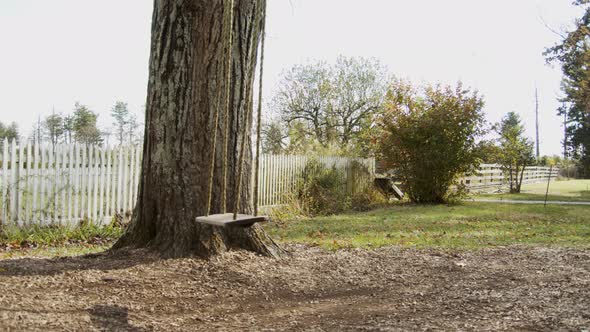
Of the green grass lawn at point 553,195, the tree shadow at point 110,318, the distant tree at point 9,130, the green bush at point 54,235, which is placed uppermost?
the distant tree at point 9,130

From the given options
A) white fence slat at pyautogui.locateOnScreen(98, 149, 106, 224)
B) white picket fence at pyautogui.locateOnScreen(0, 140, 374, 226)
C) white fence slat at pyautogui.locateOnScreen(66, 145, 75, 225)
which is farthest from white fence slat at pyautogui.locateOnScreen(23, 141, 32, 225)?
white fence slat at pyautogui.locateOnScreen(98, 149, 106, 224)

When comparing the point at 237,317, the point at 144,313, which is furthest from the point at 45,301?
the point at 237,317

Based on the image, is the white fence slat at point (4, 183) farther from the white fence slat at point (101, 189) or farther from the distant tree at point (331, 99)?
the distant tree at point (331, 99)

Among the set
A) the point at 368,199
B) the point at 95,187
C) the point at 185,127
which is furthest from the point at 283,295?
the point at 368,199

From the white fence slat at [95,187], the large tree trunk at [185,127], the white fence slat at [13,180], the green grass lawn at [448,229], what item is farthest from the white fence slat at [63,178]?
the large tree trunk at [185,127]

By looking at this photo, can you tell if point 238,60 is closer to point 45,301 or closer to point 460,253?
point 45,301

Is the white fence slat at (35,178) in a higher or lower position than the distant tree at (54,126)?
lower

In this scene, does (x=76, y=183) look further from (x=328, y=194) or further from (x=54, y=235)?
(x=328, y=194)

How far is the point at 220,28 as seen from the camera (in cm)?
476

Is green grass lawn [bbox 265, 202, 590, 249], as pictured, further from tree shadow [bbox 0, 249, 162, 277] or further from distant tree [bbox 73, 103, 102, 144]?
distant tree [bbox 73, 103, 102, 144]

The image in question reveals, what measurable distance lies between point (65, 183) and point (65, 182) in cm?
2

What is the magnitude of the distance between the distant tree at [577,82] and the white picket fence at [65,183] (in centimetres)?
1849

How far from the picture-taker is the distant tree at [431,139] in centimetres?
1590

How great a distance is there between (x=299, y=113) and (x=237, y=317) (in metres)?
25.6
